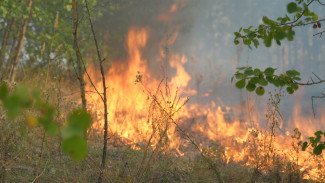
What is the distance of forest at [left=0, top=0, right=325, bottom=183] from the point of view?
189 cm

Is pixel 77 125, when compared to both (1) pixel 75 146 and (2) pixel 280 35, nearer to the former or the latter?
(1) pixel 75 146

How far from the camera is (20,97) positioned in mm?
454

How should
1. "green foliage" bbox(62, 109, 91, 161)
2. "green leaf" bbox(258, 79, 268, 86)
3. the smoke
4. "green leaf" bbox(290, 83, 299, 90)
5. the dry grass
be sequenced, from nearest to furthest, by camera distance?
"green foliage" bbox(62, 109, 91, 161) → "green leaf" bbox(258, 79, 268, 86) → "green leaf" bbox(290, 83, 299, 90) → the dry grass → the smoke

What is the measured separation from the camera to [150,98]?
412 cm

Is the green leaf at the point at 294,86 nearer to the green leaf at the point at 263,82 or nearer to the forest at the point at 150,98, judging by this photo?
the forest at the point at 150,98

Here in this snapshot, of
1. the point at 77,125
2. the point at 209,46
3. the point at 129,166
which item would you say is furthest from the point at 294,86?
the point at 209,46

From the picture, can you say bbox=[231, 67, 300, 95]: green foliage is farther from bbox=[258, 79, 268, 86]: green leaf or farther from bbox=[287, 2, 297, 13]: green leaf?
bbox=[287, 2, 297, 13]: green leaf

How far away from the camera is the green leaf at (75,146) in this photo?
0.43m

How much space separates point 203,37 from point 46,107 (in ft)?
72.9

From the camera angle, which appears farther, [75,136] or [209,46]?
[209,46]

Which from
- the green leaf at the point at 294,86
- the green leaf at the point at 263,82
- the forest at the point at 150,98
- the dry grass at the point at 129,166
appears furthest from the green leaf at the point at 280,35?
the dry grass at the point at 129,166

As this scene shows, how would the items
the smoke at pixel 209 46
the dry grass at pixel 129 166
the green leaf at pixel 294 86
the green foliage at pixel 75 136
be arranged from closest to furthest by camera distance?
the green foliage at pixel 75 136 → the green leaf at pixel 294 86 → the dry grass at pixel 129 166 → the smoke at pixel 209 46

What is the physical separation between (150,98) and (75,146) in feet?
12.1

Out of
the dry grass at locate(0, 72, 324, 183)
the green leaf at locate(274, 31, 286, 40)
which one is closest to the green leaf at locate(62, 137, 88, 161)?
the green leaf at locate(274, 31, 286, 40)
